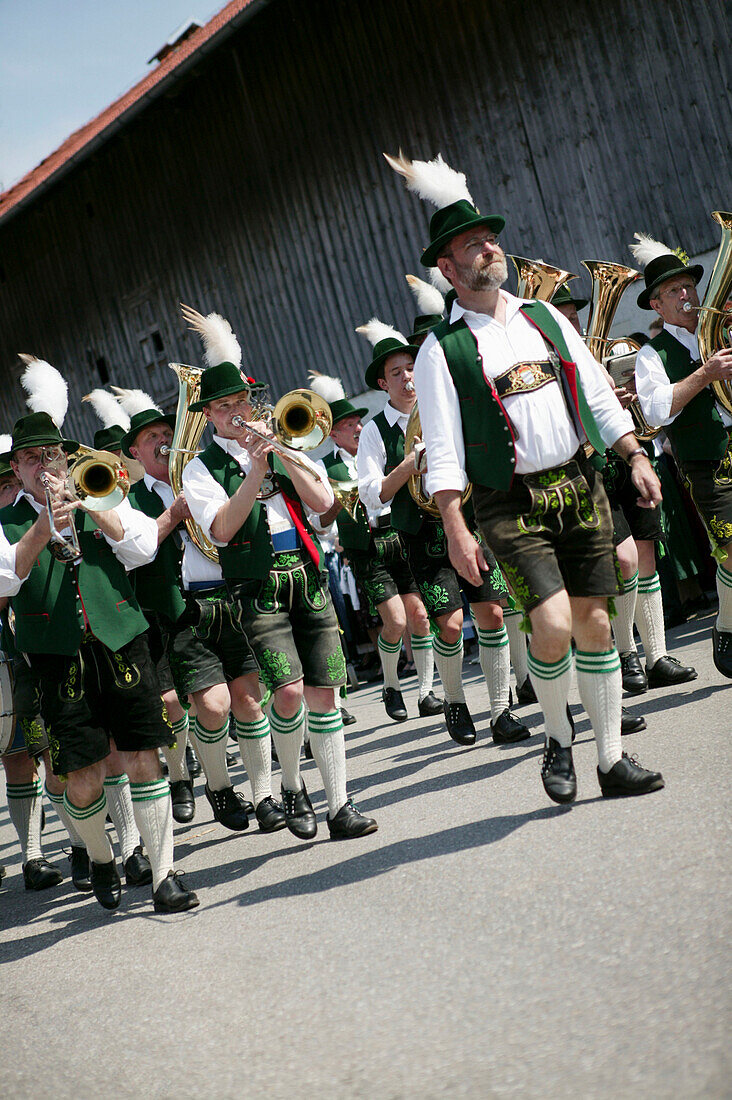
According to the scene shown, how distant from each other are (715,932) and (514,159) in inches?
466

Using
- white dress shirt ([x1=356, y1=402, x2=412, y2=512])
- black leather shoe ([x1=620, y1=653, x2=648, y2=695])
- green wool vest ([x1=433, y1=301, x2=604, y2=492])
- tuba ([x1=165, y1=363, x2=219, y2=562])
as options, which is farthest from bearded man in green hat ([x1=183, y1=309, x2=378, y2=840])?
black leather shoe ([x1=620, y1=653, x2=648, y2=695])

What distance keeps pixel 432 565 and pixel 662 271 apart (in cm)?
218

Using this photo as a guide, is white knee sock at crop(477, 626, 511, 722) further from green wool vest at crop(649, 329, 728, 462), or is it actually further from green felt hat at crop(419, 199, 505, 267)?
green felt hat at crop(419, 199, 505, 267)

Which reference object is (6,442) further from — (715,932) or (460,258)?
(715,932)

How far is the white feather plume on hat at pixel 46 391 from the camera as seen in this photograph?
520 cm

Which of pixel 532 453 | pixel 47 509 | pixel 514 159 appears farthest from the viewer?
pixel 514 159

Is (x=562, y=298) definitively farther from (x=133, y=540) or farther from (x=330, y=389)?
(x=133, y=540)

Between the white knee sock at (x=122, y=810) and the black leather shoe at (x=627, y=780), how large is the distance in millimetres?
2399

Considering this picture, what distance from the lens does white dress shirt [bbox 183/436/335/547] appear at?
501cm

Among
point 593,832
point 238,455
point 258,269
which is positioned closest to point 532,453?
point 593,832

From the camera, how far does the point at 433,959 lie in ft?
10.0

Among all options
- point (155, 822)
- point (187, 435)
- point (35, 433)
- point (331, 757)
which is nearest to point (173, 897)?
point (155, 822)

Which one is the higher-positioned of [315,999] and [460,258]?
[460,258]

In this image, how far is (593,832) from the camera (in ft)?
12.0
